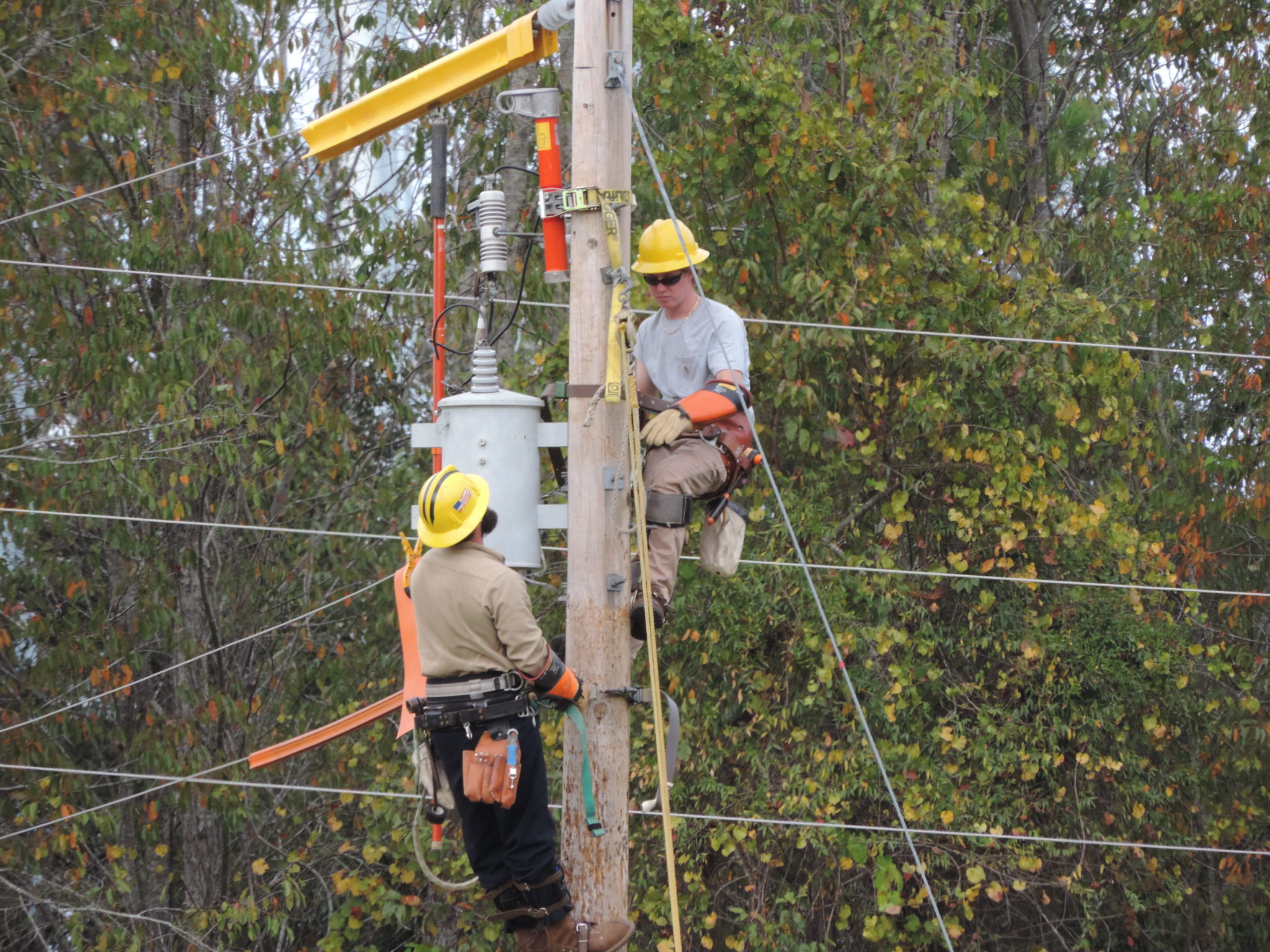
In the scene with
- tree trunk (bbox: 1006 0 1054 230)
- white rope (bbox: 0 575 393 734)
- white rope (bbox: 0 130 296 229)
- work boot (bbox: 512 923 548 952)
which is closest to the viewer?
work boot (bbox: 512 923 548 952)

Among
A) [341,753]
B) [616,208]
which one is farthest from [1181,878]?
[616,208]

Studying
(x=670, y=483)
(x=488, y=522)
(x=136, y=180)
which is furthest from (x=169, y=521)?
(x=670, y=483)

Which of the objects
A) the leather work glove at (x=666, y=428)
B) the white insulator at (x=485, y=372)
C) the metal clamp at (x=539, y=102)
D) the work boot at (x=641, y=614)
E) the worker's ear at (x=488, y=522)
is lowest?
the work boot at (x=641, y=614)

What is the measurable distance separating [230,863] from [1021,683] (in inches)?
206

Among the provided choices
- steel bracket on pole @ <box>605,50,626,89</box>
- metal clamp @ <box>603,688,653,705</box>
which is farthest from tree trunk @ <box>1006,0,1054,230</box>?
metal clamp @ <box>603,688,653,705</box>

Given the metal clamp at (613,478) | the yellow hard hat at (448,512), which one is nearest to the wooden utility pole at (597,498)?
the metal clamp at (613,478)

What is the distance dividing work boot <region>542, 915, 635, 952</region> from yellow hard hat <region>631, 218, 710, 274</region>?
6.75 ft

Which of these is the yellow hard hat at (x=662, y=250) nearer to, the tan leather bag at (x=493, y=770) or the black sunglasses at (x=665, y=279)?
the black sunglasses at (x=665, y=279)

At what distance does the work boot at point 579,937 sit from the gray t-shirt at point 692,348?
1.74 meters

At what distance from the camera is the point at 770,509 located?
8398 mm

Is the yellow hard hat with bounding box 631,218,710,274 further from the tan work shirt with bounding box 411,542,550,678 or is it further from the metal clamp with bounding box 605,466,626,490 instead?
the tan work shirt with bounding box 411,542,550,678

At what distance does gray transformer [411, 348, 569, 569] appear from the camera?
4152 millimetres

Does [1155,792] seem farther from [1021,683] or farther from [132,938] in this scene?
[132,938]

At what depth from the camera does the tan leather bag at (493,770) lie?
3.82m
